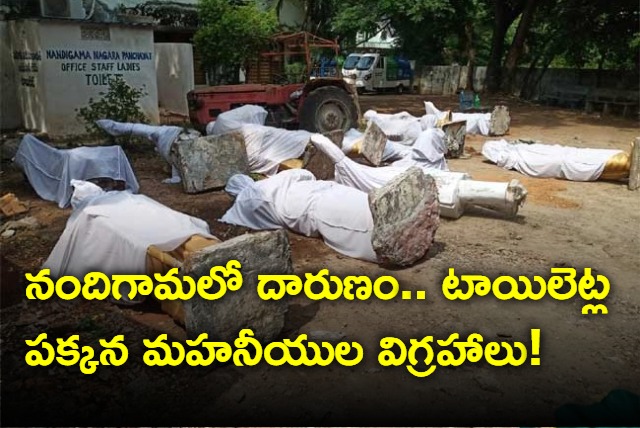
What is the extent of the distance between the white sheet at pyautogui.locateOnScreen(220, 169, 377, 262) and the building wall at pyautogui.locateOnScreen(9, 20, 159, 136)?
655 cm

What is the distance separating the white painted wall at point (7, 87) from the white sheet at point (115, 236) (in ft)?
27.9

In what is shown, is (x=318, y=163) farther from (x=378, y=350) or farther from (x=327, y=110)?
(x=378, y=350)

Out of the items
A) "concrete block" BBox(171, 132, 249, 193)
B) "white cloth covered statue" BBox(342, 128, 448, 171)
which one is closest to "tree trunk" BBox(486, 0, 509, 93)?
"white cloth covered statue" BBox(342, 128, 448, 171)

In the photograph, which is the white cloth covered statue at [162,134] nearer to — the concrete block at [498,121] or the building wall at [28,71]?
the building wall at [28,71]

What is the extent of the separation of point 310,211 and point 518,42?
16.3 meters

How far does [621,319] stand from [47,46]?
10413 mm

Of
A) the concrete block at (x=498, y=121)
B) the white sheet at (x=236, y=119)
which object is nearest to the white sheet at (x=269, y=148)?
the white sheet at (x=236, y=119)

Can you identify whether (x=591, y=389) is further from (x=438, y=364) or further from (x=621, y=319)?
(x=621, y=319)

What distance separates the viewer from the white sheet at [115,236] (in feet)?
11.4

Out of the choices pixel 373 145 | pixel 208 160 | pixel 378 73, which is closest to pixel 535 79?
pixel 378 73

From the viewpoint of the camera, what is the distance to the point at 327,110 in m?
9.85

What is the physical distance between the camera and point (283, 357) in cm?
311

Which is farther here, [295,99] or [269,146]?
[295,99]

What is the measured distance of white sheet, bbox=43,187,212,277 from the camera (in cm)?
349
